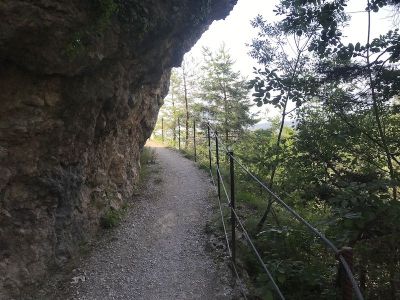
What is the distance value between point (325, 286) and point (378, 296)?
572 millimetres

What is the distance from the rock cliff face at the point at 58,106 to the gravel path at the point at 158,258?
59cm

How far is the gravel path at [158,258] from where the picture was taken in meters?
4.88

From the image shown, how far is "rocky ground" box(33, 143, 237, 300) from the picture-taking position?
191 inches

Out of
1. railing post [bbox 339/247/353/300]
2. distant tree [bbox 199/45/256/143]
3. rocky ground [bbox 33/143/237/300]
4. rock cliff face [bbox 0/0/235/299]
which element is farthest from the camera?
distant tree [bbox 199/45/256/143]

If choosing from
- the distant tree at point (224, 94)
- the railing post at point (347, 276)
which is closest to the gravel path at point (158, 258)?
the railing post at point (347, 276)

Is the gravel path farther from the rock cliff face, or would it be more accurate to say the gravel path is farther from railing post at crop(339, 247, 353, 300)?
railing post at crop(339, 247, 353, 300)

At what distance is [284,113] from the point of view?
555cm

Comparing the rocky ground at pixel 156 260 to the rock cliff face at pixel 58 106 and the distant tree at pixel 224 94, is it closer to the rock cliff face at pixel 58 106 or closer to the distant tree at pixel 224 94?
the rock cliff face at pixel 58 106

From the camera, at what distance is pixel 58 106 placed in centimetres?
470

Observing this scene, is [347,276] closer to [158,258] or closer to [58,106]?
[58,106]

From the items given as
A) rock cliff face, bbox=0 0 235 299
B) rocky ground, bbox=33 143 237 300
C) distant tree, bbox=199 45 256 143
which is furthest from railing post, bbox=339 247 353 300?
distant tree, bbox=199 45 256 143

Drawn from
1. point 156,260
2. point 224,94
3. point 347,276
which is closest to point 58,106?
point 156,260

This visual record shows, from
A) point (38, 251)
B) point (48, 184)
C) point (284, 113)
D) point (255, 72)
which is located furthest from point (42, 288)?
point (284, 113)

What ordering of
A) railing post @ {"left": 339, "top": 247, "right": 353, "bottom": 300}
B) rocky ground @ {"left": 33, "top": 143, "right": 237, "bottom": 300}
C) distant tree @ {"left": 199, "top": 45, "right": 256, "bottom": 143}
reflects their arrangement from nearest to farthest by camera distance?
railing post @ {"left": 339, "top": 247, "right": 353, "bottom": 300}, rocky ground @ {"left": 33, "top": 143, "right": 237, "bottom": 300}, distant tree @ {"left": 199, "top": 45, "right": 256, "bottom": 143}
